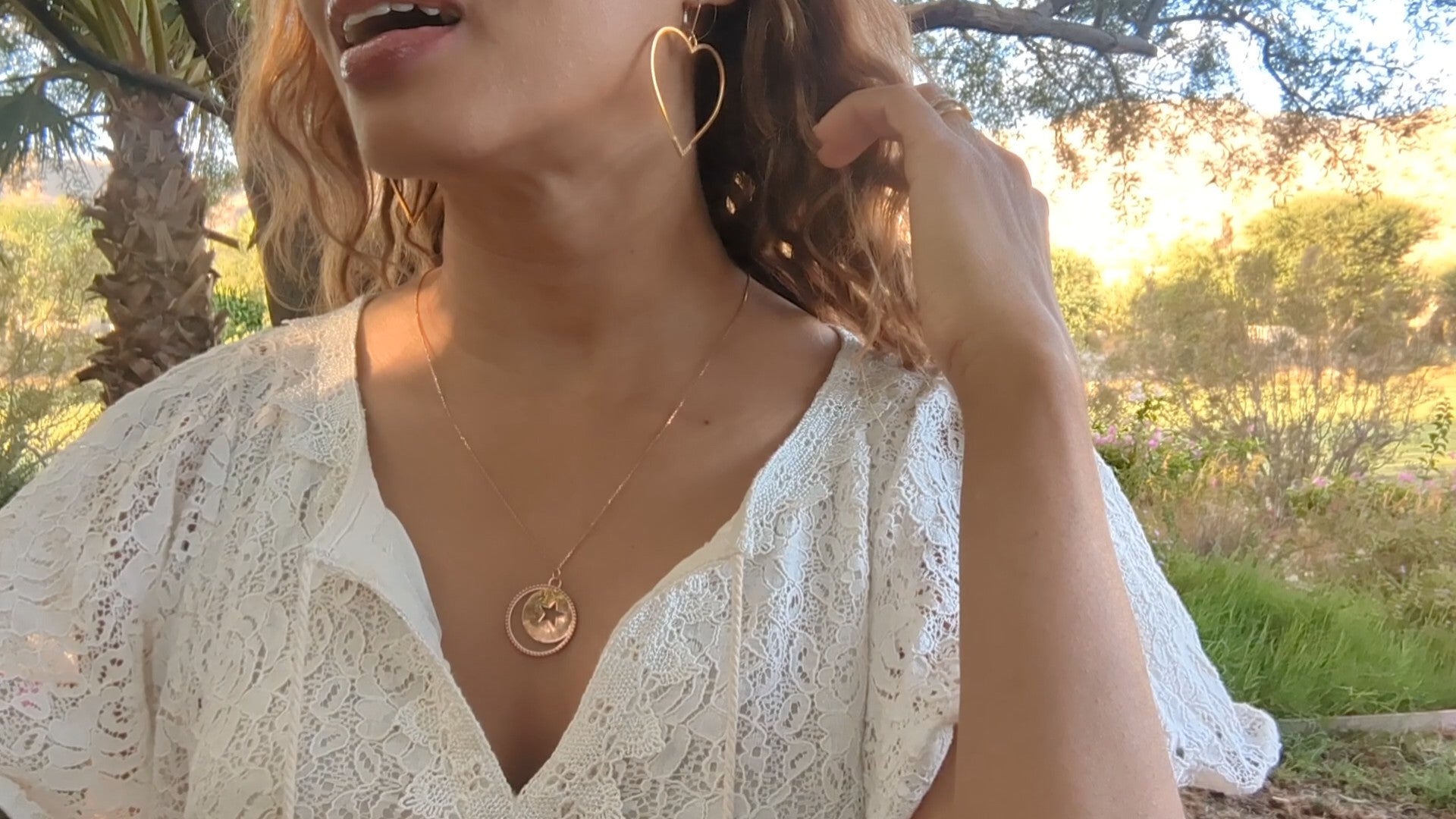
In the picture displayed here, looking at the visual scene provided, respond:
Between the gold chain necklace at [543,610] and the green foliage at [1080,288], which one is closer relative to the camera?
the gold chain necklace at [543,610]

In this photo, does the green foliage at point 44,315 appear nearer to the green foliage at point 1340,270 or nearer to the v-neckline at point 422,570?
the v-neckline at point 422,570

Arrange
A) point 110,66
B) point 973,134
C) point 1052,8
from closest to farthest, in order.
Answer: point 973,134
point 110,66
point 1052,8

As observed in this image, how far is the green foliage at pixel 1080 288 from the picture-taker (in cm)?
146

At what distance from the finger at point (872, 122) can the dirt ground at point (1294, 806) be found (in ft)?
3.10

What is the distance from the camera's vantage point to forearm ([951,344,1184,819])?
606mm

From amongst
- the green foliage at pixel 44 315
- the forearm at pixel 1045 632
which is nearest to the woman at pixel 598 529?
the forearm at pixel 1045 632

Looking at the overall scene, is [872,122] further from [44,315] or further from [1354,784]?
[44,315]

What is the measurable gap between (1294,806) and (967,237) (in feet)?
3.22

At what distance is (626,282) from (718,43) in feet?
1.06

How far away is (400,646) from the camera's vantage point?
727 mm

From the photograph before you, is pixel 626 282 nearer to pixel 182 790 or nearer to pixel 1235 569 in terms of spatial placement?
pixel 182 790

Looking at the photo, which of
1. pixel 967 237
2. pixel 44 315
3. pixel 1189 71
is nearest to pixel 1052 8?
pixel 1189 71

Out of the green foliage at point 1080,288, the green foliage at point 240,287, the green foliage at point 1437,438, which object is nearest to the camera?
the green foliage at point 1437,438

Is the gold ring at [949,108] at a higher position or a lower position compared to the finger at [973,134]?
higher
